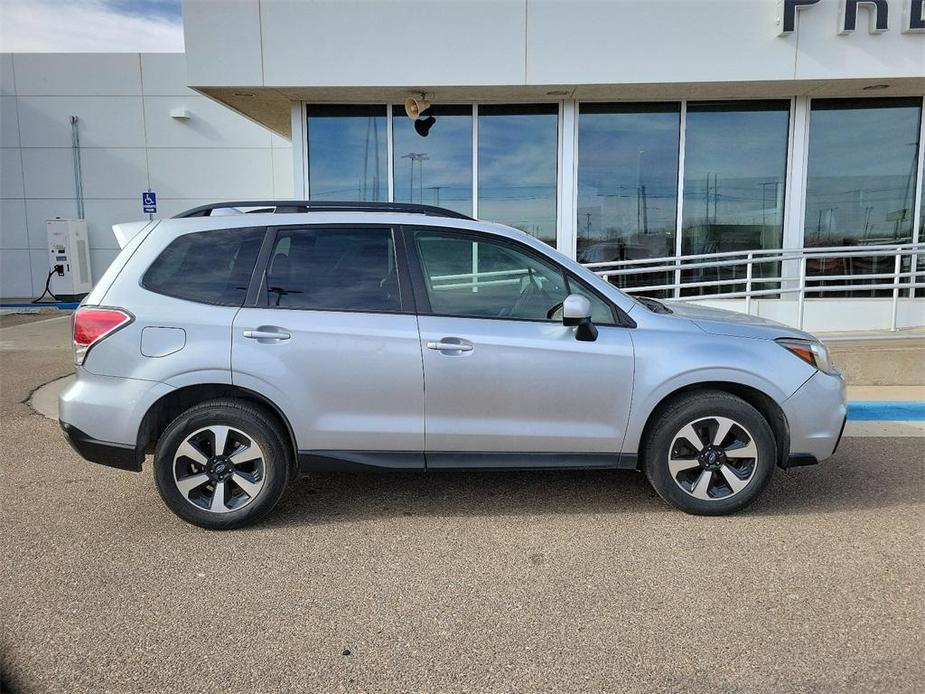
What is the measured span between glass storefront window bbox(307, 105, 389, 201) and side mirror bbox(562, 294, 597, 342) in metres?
7.32

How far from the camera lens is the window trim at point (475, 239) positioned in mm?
3932

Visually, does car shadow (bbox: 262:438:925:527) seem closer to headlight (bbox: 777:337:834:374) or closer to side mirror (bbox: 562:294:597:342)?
headlight (bbox: 777:337:834:374)

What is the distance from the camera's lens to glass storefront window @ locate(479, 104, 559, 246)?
405 inches

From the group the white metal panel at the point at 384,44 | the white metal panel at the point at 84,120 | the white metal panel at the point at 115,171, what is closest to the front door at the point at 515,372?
the white metal panel at the point at 384,44

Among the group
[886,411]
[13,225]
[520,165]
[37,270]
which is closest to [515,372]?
[886,411]

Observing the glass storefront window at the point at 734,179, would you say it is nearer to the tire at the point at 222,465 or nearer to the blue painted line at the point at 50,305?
the tire at the point at 222,465

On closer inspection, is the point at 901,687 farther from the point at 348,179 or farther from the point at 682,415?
the point at 348,179

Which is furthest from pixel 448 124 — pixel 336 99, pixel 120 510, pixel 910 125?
pixel 120 510

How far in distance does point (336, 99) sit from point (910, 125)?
346 inches

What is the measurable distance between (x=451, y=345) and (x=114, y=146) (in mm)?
17324

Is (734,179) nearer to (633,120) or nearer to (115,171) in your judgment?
(633,120)

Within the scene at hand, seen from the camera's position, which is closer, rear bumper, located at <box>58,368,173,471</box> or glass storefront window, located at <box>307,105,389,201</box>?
rear bumper, located at <box>58,368,173,471</box>

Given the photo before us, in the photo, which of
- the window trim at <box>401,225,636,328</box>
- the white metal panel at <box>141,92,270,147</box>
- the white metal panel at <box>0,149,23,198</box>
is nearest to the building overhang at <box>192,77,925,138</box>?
the window trim at <box>401,225,636,328</box>

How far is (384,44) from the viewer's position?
8.95 meters
